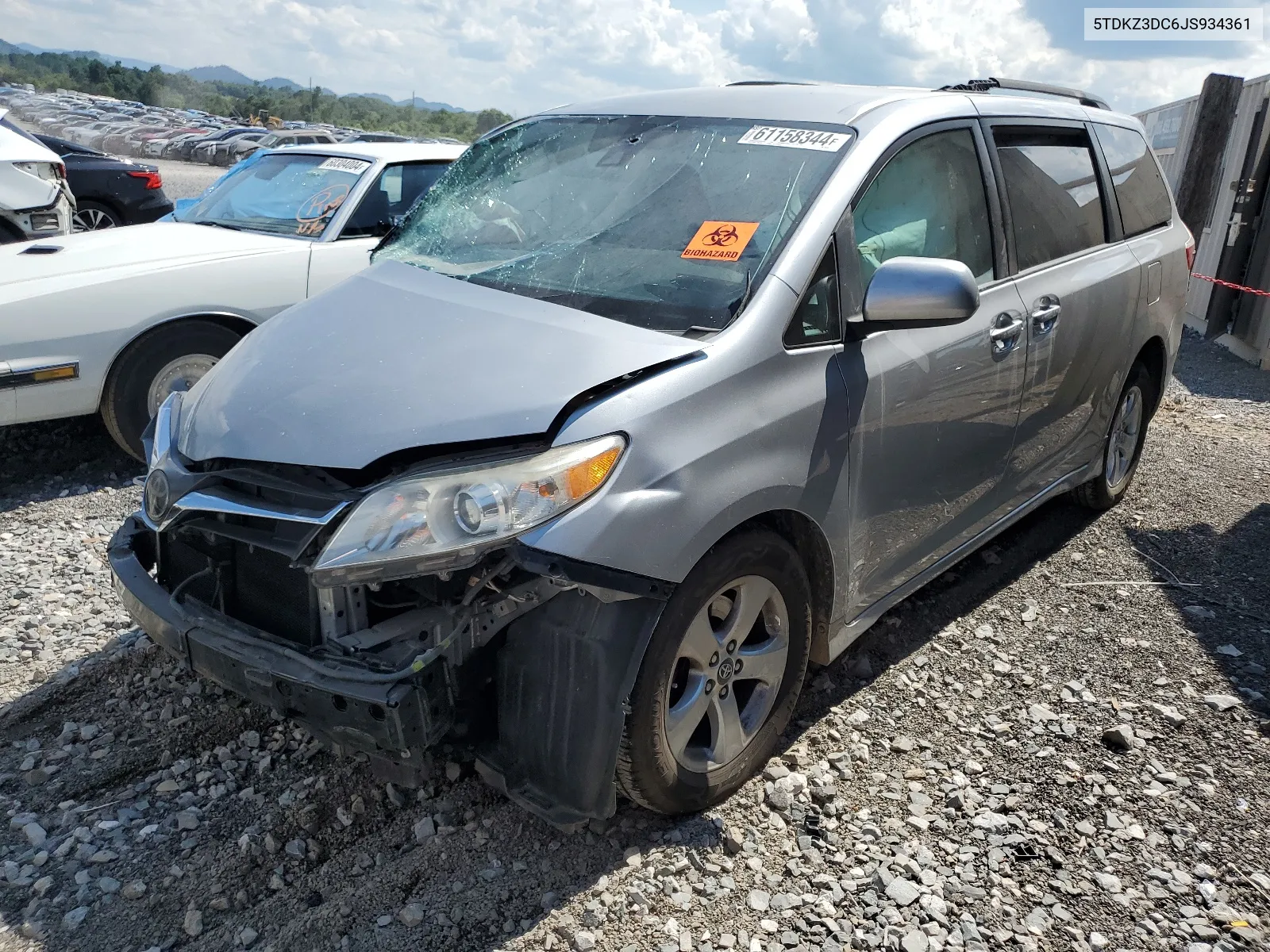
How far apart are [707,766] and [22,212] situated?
23.6 feet

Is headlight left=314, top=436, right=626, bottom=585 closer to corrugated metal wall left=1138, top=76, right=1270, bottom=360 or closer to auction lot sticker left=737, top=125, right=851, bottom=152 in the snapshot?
auction lot sticker left=737, top=125, right=851, bottom=152

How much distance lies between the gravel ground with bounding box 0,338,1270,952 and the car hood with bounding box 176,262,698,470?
3.45 feet

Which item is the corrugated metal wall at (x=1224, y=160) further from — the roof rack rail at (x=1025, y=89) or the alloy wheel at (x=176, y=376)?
the alloy wheel at (x=176, y=376)

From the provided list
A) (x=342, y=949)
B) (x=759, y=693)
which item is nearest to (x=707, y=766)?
(x=759, y=693)

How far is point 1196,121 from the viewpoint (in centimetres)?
1056

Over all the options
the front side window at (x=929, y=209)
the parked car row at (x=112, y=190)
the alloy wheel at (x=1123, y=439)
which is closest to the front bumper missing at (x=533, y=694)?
the front side window at (x=929, y=209)

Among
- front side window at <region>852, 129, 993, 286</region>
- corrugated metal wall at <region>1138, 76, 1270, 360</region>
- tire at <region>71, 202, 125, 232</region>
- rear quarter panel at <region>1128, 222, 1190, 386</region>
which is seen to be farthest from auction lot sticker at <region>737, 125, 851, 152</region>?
tire at <region>71, 202, 125, 232</region>

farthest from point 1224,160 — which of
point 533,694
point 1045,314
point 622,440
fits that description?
point 533,694

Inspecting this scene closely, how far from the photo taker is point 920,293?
8.87ft

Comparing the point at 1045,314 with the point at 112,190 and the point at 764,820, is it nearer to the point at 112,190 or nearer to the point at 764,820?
the point at 764,820

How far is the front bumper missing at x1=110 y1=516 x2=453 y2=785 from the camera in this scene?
2.18 meters

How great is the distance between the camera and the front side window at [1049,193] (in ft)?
12.0

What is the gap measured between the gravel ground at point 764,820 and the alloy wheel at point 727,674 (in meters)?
0.22

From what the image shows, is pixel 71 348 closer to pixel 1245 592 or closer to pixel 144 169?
pixel 1245 592
